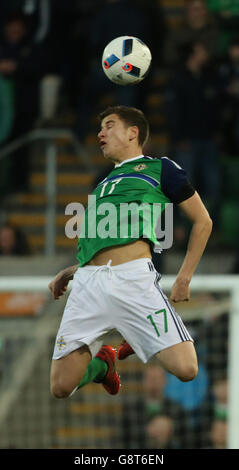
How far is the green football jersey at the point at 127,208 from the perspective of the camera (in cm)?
593

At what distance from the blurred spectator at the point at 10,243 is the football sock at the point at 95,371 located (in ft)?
11.4

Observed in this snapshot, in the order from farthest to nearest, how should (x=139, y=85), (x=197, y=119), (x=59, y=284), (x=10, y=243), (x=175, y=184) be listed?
1. (x=139, y=85)
2. (x=197, y=119)
3. (x=10, y=243)
4. (x=59, y=284)
5. (x=175, y=184)

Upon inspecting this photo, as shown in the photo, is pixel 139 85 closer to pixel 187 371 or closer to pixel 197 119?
pixel 197 119

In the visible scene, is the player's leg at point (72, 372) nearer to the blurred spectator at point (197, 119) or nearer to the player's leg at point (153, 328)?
the player's leg at point (153, 328)

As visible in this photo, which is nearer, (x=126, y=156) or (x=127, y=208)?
(x=127, y=208)

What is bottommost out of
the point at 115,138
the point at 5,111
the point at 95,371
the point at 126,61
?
the point at 95,371

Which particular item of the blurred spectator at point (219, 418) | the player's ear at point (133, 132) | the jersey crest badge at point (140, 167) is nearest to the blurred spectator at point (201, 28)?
the blurred spectator at point (219, 418)

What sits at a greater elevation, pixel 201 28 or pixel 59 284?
pixel 201 28

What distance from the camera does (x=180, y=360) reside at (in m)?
5.85

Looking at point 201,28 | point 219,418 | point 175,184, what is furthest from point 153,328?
point 201,28

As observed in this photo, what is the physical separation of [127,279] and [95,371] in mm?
597

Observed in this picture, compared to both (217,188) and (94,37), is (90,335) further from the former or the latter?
(94,37)

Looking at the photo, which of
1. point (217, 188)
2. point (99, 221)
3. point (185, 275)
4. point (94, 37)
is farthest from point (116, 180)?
point (94, 37)
